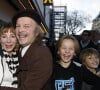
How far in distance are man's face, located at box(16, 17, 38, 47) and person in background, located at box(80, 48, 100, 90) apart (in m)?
1.00

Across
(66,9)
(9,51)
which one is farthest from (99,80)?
(66,9)

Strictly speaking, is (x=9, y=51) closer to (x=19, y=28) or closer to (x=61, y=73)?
(x=19, y=28)

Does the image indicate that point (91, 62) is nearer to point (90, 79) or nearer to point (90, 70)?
point (90, 70)

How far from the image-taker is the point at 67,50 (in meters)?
3.35

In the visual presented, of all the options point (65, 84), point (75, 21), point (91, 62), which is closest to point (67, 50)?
point (65, 84)

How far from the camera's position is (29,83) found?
2.56 m

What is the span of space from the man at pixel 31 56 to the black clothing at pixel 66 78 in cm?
57

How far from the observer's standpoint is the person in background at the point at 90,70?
3695mm

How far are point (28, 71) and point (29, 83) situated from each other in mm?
81

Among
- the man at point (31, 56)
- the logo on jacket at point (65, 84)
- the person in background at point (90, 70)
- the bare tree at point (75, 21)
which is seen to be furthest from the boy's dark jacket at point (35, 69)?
the bare tree at point (75, 21)

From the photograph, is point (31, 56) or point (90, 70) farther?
point (90, 70)

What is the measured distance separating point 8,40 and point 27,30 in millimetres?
215

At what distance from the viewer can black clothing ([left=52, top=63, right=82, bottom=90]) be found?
10.7 feet

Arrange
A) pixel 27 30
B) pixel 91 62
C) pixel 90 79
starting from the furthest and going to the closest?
1. pixel 91 62
2. pixel 90 79
3. pixel 27 30
